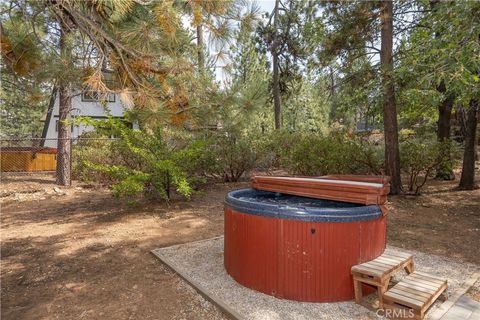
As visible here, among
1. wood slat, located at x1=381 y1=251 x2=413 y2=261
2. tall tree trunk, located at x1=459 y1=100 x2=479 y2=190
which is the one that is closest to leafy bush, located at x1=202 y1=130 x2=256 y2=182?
tall tree trunk, located at x1=459 y1=100 x2=479 y2=190

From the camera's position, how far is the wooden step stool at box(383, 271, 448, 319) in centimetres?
245

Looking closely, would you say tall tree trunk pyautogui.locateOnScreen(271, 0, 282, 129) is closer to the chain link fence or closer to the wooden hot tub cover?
the chain link fence

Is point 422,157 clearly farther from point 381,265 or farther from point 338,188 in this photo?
point 381,265

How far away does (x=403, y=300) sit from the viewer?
2.51 meters

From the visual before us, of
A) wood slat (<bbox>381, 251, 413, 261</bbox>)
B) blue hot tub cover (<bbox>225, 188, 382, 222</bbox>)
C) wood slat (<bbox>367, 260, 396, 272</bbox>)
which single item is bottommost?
wood slat (<bbox>381, 251, 413, 261</bbox>)

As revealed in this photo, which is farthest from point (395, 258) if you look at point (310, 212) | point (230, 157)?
point (230, 157)

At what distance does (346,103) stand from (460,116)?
19.6ft

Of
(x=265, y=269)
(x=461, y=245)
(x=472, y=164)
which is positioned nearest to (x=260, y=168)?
(x=472, y=164)

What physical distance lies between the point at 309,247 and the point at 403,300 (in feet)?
2.63

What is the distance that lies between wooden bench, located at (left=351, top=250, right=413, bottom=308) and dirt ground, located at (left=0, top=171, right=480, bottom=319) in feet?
4.12

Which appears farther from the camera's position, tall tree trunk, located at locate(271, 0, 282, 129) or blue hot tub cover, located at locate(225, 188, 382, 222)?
tall tree trunk, located at locate(271, 0, 282, 129)

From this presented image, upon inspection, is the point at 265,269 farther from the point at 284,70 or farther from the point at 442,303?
the point at 284,70

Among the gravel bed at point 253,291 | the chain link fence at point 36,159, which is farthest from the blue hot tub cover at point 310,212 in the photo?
the chain link fence at point 36,159

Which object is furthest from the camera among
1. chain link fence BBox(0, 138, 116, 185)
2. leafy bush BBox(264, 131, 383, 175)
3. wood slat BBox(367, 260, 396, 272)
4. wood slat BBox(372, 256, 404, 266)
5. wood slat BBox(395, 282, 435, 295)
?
chain link fence BBox(0, 138, 116, 185)
